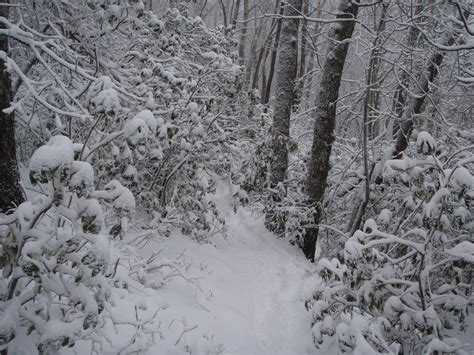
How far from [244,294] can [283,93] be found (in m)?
3.55

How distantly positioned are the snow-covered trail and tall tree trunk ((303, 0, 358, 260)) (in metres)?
0.83

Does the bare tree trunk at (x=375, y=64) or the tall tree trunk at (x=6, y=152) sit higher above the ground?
the bare tree trunk at (x=375, y=64)

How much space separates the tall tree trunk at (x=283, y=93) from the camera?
617cm

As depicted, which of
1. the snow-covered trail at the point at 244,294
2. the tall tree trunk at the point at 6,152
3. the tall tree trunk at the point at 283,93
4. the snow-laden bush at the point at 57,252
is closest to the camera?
the snow-laden bush at the point at 57,252

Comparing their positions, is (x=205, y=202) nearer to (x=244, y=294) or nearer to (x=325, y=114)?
(x=244, y=294)

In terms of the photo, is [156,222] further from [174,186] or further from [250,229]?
[250,229]

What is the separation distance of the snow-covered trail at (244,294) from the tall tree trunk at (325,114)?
825mm

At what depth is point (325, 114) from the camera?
5496mm

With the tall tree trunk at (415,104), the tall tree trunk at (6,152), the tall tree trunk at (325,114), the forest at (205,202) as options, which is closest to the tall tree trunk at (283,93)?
the forest at (205,202)

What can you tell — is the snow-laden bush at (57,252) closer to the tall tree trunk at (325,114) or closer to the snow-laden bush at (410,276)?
the snow-laden bush at (410,276)

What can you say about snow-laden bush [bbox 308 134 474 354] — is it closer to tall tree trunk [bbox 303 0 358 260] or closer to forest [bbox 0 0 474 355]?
forest [bbox 0 0 474 355]

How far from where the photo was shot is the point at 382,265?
11.0 feet

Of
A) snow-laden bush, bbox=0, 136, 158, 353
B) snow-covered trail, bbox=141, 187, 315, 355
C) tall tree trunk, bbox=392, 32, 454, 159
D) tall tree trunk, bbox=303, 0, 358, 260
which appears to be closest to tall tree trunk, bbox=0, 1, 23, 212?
snow-laden bush, bbox=0, 136, 158, 353

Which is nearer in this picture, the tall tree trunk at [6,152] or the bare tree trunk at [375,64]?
the tall tree trunk at [6,152]
